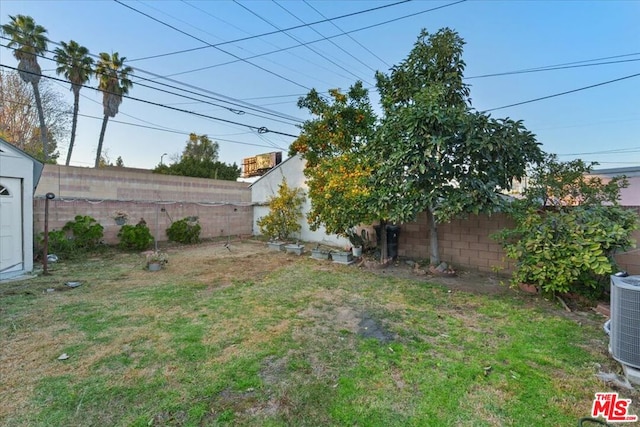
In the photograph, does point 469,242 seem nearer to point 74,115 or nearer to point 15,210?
point 15,210

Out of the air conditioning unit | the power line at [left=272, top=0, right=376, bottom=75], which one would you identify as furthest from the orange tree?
the air conditioning unit

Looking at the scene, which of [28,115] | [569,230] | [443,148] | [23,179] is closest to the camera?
[569,230]

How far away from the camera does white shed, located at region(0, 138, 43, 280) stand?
221 inches

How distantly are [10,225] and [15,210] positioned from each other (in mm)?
313

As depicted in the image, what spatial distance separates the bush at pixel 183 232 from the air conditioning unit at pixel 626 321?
11204 millimetres

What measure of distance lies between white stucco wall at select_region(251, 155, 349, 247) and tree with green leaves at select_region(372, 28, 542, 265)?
456 cm

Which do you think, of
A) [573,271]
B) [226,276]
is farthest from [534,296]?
[226,276]

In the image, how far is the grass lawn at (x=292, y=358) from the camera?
206cm

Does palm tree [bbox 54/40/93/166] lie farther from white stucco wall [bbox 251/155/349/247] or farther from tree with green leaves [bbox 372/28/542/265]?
tree with green leaves [bbox 372/28/542/265]

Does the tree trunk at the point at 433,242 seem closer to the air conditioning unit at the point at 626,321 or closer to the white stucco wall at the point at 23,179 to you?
the air conditioning unit at the point at 626,321

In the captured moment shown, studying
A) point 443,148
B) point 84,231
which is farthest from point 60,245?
point 443,148

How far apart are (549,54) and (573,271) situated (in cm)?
769

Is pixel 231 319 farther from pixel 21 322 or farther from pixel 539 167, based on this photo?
pixel 539 167

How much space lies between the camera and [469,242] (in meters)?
6.30
